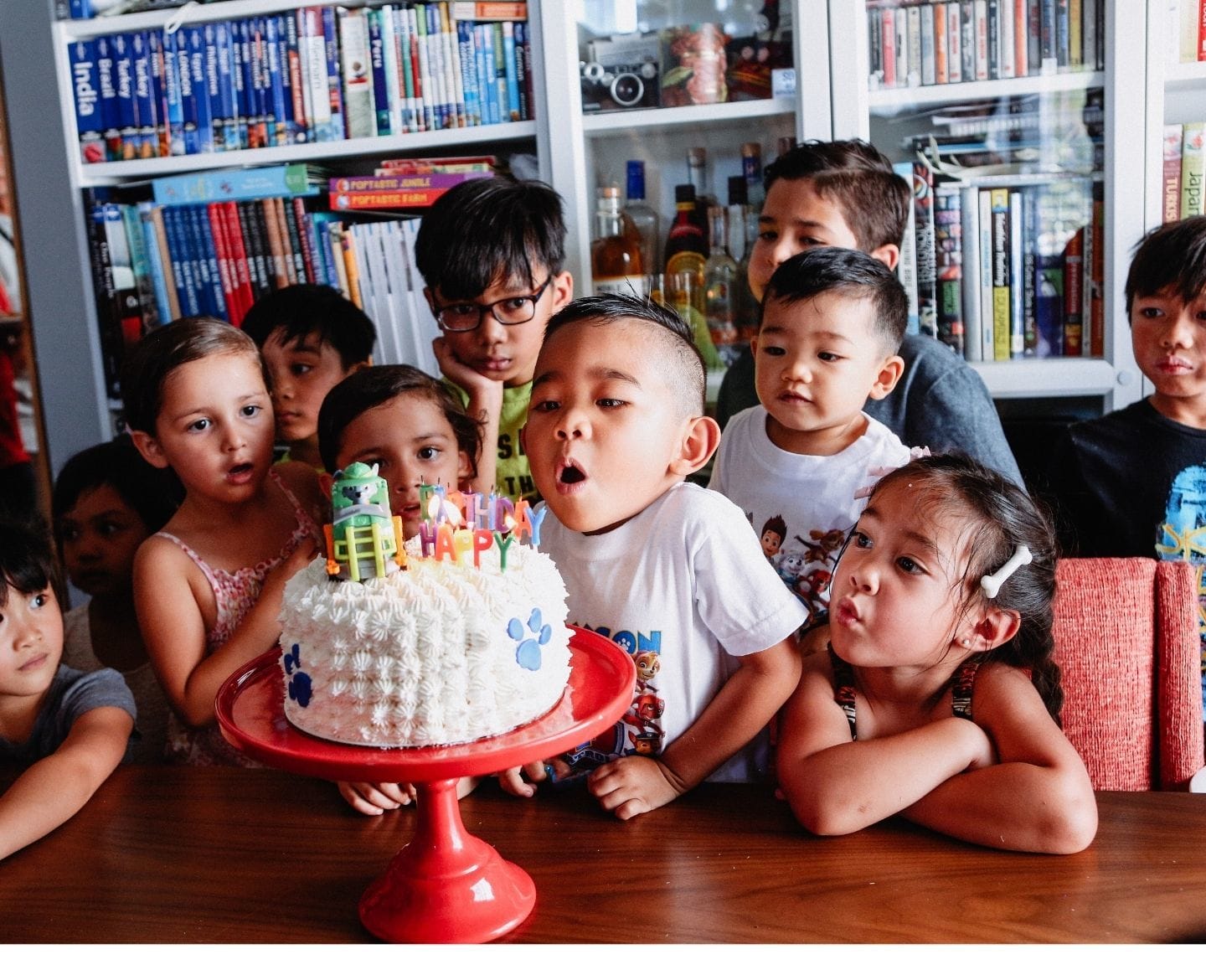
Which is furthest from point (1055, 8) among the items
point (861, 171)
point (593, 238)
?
point (593, 238)

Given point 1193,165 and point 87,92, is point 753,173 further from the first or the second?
point 87,92

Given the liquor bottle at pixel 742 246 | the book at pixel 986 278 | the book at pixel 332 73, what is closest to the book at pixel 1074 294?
the book at pixel 986 278

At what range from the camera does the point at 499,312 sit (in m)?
2.07

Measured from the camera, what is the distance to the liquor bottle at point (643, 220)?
2668mm

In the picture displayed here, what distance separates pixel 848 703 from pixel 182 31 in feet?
7.92

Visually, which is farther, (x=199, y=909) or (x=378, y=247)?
(x=378, y=247)

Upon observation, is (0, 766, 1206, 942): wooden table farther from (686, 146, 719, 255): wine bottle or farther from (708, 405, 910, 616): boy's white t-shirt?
(686, 146, 719, 255): wine bottle

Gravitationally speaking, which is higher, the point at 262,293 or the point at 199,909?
the point at 262,293

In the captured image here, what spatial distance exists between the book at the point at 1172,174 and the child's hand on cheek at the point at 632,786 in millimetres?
1869

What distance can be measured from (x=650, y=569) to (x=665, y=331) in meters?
0.28

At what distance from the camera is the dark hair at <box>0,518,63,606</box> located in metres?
1.41

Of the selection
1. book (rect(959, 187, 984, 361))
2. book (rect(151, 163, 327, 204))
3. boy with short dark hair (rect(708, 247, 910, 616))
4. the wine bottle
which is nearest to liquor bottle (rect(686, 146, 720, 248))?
the wine bottle
